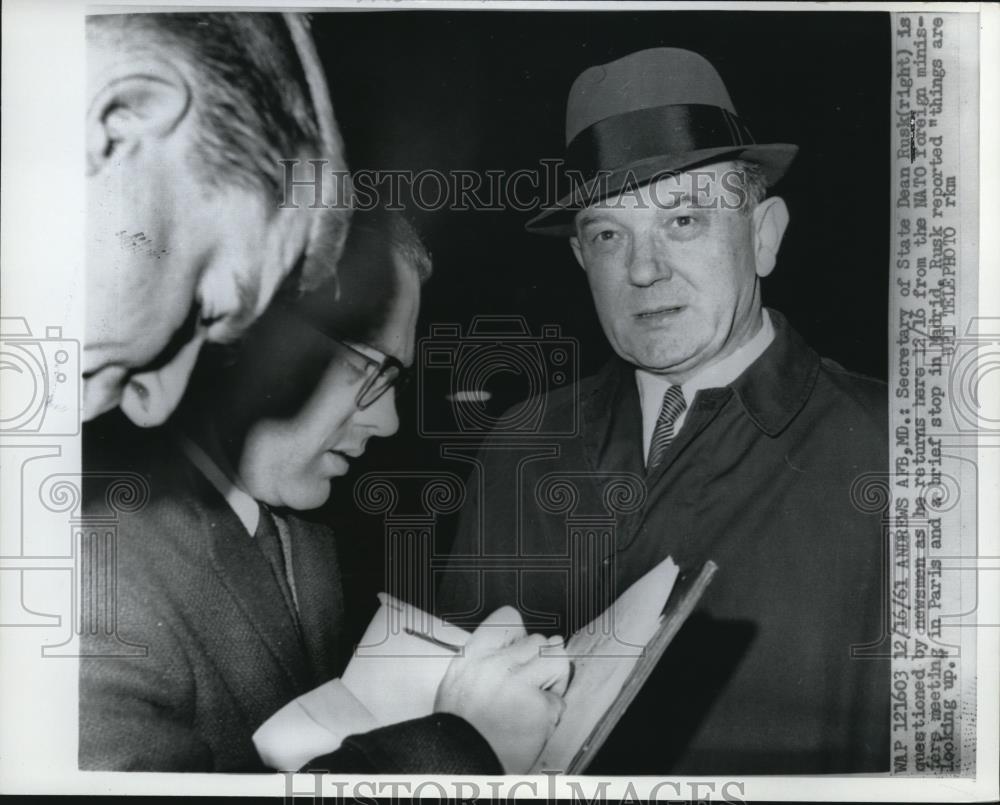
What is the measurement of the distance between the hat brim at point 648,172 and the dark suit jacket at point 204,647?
59 centimetres

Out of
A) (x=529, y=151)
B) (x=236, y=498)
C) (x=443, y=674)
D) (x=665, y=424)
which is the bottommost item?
(x=443, y=674)

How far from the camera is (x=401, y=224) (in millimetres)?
1416

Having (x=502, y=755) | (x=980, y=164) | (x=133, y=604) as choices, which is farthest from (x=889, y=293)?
(x=133, y=604)

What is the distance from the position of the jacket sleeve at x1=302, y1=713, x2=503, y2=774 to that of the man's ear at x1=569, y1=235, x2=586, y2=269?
72 centimetres

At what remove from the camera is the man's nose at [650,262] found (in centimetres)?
140

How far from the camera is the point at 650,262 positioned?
140 cm

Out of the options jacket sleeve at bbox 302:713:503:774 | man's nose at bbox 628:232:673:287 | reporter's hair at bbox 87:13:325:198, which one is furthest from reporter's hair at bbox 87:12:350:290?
jacket sleeve at bbox 302:713:503:774

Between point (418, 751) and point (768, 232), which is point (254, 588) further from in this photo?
point (768, 232)

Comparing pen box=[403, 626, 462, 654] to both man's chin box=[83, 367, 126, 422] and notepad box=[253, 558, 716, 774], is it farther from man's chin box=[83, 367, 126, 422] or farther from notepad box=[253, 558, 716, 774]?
man's chin box=[83, 367, 126, 422]

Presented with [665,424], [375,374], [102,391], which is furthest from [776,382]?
[102,391]

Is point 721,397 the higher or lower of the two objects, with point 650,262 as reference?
lower

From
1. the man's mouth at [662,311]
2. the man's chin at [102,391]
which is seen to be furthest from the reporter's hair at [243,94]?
the man's mouth at [662,311]

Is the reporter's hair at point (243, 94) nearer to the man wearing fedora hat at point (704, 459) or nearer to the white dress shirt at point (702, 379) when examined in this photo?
the man wearing fedora hat at point (704, 459)

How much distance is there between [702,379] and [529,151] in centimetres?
44
